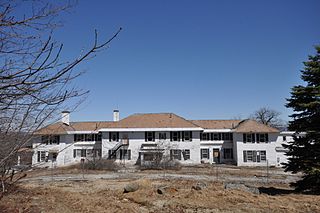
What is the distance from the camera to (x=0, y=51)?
2.24 metres

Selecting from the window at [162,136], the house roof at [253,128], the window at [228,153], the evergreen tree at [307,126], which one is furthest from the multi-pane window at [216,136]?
the evergreen tree at [307,126]

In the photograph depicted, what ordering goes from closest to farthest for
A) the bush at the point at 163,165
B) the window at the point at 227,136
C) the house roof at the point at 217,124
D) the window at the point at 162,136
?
the bush at the point at 163,165
the window at the point at 162,136
the window at the point at 227,136
the house roof at the point at 217,124

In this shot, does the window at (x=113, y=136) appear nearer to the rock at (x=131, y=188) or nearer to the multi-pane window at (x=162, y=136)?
the multi-pane window at (x=162, y=136)

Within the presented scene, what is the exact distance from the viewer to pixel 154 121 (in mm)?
41656

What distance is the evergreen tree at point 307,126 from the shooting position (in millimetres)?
15773

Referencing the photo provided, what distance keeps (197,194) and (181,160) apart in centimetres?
2580

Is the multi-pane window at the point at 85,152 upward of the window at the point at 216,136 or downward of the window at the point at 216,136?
downward

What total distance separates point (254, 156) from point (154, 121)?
15839 mm

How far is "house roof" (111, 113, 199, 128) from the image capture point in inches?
1587

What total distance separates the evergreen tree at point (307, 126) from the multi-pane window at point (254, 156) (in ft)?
72.6

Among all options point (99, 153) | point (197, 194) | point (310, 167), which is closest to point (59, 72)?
point (197, 194)

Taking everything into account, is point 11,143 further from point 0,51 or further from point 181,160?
point 181,160

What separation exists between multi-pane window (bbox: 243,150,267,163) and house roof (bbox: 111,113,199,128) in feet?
27.5

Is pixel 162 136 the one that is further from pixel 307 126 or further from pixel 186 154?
pixel 307 126
